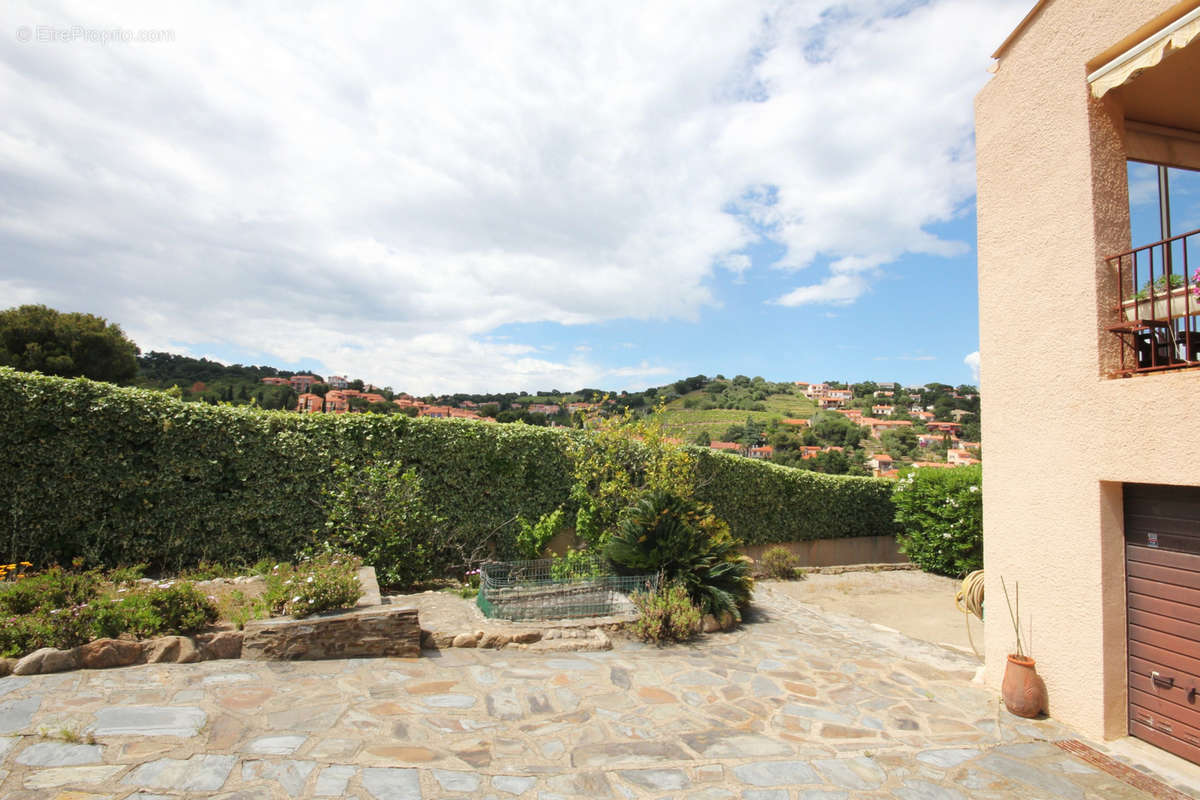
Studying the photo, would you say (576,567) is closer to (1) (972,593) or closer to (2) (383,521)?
(2) (383,521)

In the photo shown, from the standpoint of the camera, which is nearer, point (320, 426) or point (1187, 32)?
point (1187, 32)

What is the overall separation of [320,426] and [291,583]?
324cm

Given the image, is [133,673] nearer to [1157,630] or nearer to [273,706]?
[273,706]

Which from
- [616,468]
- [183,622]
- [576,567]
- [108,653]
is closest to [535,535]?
[576,567]

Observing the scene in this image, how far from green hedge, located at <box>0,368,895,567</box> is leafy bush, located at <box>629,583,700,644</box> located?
3.37 meters

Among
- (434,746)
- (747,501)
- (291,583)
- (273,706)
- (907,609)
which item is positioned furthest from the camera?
(747,501)

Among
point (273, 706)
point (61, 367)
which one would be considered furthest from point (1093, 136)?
point (61, 367)

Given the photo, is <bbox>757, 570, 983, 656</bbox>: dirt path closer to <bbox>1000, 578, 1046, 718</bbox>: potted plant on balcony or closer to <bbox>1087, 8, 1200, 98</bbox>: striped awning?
<bbox>1000, 578, 1046, 718</bbox>: potted plant on balcony

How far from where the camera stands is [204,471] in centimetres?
755

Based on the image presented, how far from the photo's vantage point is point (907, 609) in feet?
32.1

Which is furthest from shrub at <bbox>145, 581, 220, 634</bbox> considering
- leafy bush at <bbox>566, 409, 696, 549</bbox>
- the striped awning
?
the striped awning

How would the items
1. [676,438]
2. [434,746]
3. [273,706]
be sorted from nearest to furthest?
[434,746] → [273,706] → [676,438]

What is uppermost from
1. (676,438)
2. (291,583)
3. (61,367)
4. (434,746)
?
(61,367)

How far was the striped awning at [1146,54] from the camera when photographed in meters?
4.16
